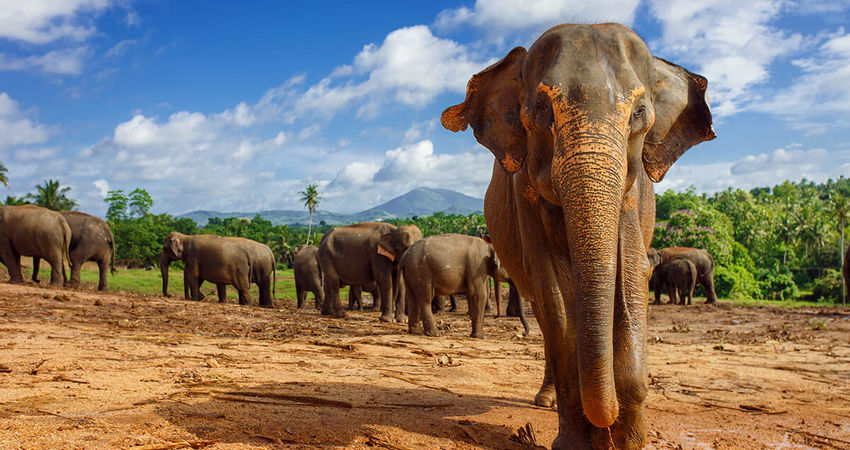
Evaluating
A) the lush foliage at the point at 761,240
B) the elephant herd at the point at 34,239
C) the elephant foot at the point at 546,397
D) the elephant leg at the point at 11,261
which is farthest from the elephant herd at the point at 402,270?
the lush foliage at the point at 761,240

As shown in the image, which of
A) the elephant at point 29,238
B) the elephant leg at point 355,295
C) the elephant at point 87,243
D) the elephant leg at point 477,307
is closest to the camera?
the elephant leg at point 477,307

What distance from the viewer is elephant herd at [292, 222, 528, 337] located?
1239cm

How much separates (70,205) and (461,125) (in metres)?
66.7

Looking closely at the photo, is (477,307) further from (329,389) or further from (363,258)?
(329,389)

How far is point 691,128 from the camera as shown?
462cm

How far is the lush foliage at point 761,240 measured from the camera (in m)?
34.8

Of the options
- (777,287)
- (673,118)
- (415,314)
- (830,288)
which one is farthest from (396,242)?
(777,287)

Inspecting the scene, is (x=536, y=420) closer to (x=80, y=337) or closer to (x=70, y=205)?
(x=80, y=337)

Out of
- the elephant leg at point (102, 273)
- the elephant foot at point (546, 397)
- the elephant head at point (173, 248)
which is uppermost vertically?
the elephant head at point (173, 248)

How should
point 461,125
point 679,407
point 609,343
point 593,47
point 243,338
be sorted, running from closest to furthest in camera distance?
point 609,343 < point 593,47 < point 461,125 < point 679,407 < point 243,338

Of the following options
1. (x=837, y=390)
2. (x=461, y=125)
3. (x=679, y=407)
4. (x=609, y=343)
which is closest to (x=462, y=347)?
(x=679, y=407)

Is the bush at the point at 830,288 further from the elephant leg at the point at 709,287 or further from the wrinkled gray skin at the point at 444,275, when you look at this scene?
the wrinkled gray skin at the point at 444,275

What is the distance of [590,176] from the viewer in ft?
11.1

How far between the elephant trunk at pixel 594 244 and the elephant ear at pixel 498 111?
37.6 inches
